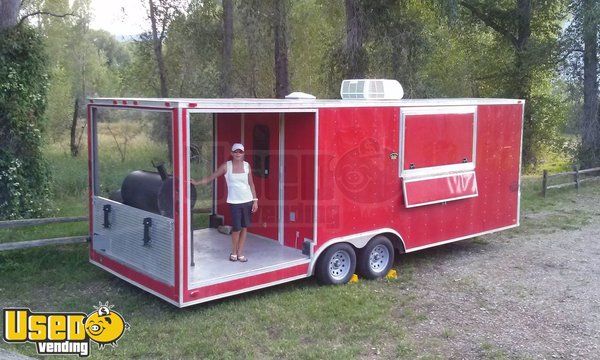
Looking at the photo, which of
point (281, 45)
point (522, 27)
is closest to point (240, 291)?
point (281, 45)

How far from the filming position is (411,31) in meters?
16.2

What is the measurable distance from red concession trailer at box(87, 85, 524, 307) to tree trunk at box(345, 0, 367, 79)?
21.3ft

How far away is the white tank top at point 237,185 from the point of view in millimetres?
7504

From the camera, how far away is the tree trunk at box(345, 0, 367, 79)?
15.5 metres

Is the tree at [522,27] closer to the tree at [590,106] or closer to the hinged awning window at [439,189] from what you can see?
the tree at [590,106]

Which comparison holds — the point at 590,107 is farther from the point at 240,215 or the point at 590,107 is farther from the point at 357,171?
the point at 240,215

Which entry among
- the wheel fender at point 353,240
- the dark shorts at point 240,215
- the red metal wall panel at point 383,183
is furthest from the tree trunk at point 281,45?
the dark shorts at point 240,215

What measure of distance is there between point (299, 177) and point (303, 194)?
0.23m

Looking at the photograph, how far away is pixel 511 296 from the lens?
7684mm

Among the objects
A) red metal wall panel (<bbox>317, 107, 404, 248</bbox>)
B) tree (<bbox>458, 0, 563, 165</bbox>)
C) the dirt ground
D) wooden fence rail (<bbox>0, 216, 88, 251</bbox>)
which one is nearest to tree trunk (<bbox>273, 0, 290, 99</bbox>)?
tree (<bbox>458, 0, 563, 165</bbox>)

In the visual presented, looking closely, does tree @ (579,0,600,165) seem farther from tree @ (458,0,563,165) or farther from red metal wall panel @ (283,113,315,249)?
red metal wall panel @ (283,113,315,249)

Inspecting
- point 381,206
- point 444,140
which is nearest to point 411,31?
point 444,140

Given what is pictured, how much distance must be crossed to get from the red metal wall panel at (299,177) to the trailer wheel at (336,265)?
0.36 m

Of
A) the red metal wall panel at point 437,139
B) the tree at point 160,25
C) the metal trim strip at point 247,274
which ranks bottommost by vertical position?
the metal trim strip at point 247,274
